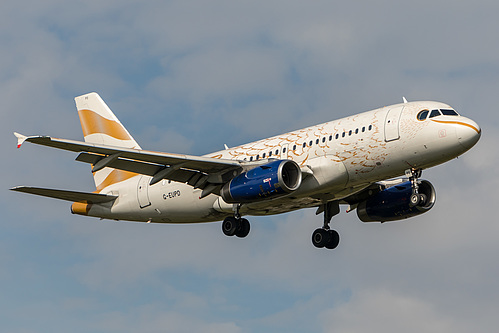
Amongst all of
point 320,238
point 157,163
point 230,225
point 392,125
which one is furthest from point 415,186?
point 157,163

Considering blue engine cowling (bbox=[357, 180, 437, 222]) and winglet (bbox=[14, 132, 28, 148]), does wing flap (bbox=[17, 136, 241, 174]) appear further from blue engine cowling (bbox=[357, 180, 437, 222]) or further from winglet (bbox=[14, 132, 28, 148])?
blue engine cowling (bbox=[357, 180, 437, 222])

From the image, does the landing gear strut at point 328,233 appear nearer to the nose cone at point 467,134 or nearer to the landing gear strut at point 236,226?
the landing gear strut at point 236,226

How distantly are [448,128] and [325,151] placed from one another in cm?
557

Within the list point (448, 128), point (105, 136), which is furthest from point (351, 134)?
point (105, 136)

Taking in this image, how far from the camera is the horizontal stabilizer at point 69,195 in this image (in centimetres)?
4181

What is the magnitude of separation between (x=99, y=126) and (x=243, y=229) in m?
13.5

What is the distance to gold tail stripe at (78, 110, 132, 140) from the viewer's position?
167 feet

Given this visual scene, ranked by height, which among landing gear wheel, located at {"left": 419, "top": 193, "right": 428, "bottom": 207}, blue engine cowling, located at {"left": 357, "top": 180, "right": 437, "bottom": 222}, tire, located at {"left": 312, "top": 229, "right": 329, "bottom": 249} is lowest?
landing gear wheel, located at {"left": 419, "top": 193, "right": 428, "bottom": 207}

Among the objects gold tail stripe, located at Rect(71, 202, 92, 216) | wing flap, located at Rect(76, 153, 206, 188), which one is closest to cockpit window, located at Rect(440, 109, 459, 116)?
wing flap, located at Rect(76, 153, 206, 188)

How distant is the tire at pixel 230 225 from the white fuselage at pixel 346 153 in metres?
0.42

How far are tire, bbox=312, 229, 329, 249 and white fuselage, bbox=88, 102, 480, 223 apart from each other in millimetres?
2532

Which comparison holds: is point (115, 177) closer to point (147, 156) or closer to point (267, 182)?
point (147, 156)

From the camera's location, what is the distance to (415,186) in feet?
129

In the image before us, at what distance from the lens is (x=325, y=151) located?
39.5 metres
